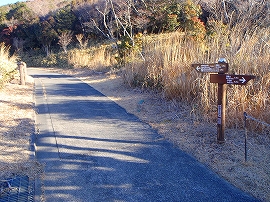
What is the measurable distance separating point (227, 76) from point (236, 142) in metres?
1.23

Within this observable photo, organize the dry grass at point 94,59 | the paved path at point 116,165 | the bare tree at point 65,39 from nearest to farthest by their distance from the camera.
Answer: the paved path at point 116,165, the dry grass at point 94,59, the bare tree at point 65,39

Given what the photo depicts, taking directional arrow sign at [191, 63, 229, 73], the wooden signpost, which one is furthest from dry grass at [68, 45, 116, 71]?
the wooden signpost

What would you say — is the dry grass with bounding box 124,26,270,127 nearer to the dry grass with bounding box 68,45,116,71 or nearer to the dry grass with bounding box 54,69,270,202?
the dry grass with bounding box 54,69,270,202

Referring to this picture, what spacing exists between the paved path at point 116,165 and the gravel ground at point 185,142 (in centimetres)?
20

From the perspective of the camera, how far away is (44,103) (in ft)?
29.2

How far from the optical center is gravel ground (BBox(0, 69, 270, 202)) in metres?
3.86

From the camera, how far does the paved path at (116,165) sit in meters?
3.47

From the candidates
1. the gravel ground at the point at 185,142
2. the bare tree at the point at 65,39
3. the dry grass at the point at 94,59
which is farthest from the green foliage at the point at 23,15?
the gravel ground at the point at 185,142

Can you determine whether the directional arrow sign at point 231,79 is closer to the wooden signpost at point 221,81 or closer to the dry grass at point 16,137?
the wooden signpost at point 221,81

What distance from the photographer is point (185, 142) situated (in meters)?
5.04

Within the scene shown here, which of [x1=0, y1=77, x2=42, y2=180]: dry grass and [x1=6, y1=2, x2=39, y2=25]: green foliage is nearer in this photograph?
[x1=0, y1=77, x2=42, y2=180]: dry grass

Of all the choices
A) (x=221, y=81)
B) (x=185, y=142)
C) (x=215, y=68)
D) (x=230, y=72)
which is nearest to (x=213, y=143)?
(x=185, y=142)

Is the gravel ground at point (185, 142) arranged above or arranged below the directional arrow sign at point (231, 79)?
below

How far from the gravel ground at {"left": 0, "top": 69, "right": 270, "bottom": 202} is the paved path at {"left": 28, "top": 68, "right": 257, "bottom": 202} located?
20 centimetres
